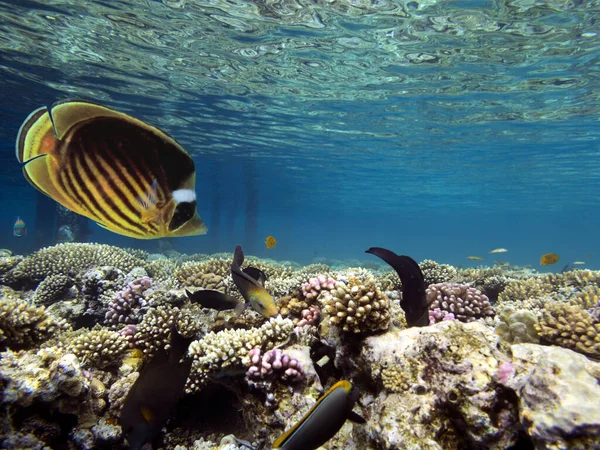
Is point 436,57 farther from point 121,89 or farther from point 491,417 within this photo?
point 121,89

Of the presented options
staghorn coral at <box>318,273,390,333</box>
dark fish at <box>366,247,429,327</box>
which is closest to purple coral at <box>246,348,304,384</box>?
staghorn coral at <box>318,273,390,333</box>

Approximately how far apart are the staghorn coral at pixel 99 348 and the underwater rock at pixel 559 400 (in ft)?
16.1

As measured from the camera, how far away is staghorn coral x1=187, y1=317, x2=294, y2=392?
13.0ft

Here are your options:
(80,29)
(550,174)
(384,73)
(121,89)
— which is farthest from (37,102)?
(550,174)

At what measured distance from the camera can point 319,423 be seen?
2.20m

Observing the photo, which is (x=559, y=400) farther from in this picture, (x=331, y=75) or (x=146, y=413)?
(x=331, y=75)

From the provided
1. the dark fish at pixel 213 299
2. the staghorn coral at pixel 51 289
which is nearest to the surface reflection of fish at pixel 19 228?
the staghorn coral at pixel 51 289

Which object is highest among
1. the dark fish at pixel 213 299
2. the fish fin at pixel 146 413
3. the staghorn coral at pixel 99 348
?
the dark fish at pixel 213 299

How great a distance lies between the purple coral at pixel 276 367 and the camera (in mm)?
3611

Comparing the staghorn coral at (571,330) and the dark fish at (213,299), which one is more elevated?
the staghorn coral at (571,330)

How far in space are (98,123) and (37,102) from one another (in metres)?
25.6

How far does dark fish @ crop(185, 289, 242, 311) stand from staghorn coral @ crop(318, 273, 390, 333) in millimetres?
1630

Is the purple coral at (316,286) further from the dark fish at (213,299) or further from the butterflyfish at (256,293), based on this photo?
the dark fish at (213,299)

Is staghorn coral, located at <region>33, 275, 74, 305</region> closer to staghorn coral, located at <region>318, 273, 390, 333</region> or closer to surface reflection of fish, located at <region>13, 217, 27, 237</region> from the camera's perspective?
staghorn coral, located at <region>318, 273, 390, 333</region>
